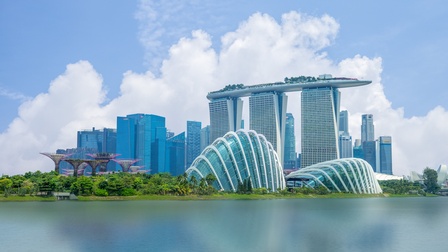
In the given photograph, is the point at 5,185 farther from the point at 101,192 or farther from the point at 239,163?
the point at 239,163

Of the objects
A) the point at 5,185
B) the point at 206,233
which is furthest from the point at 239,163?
the point at 206,233

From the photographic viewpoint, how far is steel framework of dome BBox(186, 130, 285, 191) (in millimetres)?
135500

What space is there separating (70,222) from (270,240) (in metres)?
23.0

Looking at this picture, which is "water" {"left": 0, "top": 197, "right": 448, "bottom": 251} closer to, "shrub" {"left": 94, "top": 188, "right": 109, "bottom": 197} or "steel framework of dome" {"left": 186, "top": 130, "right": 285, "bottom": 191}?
"shrub" {"left": 94, "top": 188, "right": 109, "bottom": 197}

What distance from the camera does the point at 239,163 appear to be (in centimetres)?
13775

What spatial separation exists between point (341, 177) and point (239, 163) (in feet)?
122

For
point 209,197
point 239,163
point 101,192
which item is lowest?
point 209,197

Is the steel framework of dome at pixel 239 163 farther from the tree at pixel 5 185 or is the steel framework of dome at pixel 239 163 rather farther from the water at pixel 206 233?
the water at pixel 206 233

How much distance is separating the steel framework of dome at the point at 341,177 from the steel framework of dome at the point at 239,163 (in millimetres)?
17960

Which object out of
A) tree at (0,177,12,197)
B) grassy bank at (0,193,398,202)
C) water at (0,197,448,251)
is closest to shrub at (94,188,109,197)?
grassy bank at (0,193,398,202)

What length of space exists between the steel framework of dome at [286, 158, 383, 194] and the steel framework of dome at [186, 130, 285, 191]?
17960 millimetres

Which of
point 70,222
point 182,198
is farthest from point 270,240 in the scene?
point 182,198

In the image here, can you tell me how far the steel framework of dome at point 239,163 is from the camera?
445 ft

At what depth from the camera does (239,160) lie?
138 m
